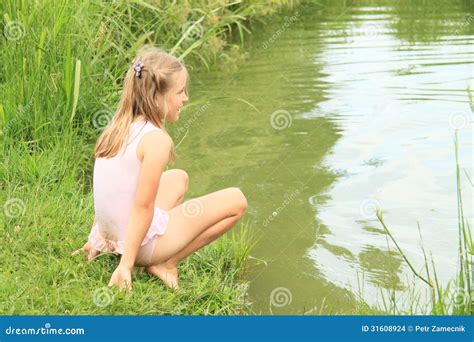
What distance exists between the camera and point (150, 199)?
11.5 feet

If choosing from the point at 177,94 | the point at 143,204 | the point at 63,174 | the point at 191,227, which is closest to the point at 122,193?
the point at 143,204

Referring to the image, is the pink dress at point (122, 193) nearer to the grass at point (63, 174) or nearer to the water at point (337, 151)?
the grass at point (63, 174)

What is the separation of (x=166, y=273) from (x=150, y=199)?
392mm

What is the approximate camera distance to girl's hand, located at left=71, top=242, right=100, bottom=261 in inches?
152

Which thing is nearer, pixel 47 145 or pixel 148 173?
pixel 148 173

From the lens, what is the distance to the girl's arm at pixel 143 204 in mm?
3496

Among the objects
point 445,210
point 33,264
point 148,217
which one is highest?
point 148,217

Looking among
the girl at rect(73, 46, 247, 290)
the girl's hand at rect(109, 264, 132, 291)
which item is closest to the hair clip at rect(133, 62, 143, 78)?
the girl at rect(73, 46, 247, 290)

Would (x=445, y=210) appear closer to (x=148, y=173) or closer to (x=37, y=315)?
(x=148, y=173)

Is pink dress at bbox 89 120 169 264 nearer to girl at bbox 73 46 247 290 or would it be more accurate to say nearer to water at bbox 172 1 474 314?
girl at bbox 73 46 247 290

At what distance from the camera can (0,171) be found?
4695 millimetres

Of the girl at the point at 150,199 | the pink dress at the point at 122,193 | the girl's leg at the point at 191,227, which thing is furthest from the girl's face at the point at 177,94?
the girl's leg at the point at 191,227

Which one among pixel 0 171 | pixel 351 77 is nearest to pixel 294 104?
pixel 351 77

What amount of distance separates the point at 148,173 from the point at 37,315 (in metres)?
0.68
